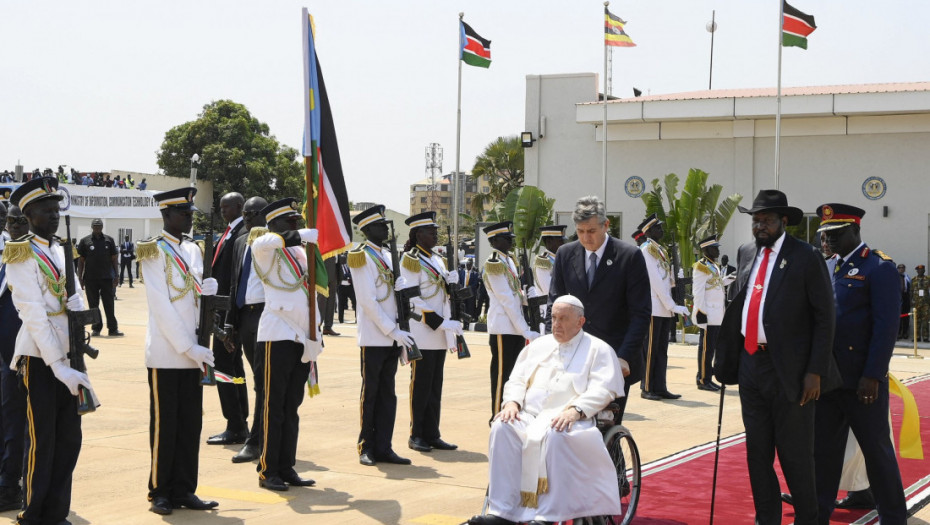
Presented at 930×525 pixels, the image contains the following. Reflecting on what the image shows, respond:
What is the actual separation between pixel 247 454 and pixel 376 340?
135 cm

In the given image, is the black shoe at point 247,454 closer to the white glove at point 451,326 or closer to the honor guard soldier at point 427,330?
the honor guard soldier at point 427,330

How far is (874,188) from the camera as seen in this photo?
27734mm

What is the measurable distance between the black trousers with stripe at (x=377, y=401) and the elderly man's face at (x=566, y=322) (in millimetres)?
2368

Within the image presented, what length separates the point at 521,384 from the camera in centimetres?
647

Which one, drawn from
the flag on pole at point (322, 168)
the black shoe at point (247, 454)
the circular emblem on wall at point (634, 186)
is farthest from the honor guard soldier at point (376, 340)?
the circular emblem on wall at point (634, 186)

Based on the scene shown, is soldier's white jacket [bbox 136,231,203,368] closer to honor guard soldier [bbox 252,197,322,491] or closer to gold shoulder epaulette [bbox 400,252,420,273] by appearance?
honor guard soldier [bbox 252,197,322,491]

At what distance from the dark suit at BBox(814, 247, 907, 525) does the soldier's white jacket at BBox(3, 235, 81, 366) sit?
4.56 metres

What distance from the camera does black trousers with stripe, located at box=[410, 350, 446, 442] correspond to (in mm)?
9102

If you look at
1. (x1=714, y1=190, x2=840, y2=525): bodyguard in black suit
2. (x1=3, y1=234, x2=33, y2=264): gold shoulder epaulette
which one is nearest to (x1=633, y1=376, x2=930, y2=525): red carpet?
(x1=714, y1=190, x2=840, y2=525): bodyguard in black suit

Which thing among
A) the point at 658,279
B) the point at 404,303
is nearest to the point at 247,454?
the point at 404,303

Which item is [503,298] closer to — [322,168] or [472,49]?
[322,168]

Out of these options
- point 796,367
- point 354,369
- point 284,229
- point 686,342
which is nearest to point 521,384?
point 796,367

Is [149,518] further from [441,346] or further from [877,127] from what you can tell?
[877,127]

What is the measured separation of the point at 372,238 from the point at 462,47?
64.7 feet
